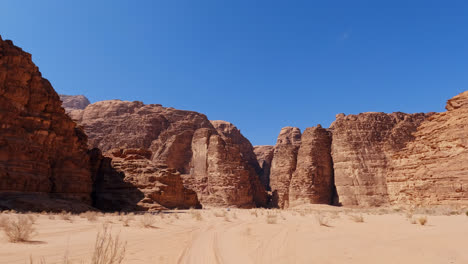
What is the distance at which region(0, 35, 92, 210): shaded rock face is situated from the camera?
650 inches

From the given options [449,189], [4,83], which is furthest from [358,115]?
[4,83]

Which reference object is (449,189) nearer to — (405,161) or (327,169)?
(405,161)

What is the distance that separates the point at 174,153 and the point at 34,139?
39.4 m

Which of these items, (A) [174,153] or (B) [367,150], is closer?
(B) [367,150]

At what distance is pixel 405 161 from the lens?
64.6 feet

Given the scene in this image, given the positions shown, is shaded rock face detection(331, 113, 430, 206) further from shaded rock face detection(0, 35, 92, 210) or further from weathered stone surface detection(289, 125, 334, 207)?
shaded rock face detection(0, 35, 92, 210)

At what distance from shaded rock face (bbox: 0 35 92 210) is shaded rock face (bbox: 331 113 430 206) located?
37950mm

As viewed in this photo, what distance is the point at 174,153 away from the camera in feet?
189

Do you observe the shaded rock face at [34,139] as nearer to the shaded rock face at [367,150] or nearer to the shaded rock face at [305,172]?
the shaded rock face at [305,172]

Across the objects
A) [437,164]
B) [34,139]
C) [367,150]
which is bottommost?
[437,164]

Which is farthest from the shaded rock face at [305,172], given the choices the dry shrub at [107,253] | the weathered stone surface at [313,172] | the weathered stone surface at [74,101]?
the weathered stone surface at [74,101]

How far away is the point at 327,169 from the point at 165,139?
35.5 m

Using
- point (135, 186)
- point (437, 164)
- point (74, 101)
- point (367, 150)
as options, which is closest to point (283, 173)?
point (367, 150)

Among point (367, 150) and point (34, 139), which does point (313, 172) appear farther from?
point (34, 139)
